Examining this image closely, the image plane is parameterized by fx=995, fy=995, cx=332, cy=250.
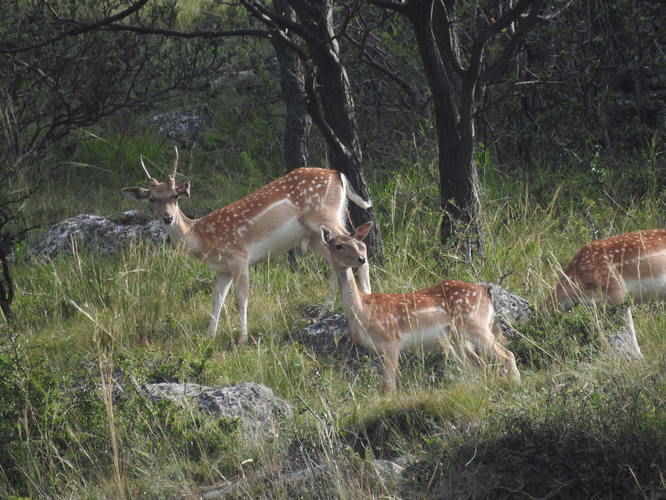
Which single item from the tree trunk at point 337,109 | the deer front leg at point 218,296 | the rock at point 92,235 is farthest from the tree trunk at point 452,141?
the rock at point 92,235

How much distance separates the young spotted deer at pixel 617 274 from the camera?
659cm

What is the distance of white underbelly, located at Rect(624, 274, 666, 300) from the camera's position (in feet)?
A: 21.7

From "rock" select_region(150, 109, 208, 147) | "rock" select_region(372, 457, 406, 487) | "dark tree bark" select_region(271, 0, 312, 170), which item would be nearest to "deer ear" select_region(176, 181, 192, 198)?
"dark tree bark" select_region(271, 0, 312, 170)

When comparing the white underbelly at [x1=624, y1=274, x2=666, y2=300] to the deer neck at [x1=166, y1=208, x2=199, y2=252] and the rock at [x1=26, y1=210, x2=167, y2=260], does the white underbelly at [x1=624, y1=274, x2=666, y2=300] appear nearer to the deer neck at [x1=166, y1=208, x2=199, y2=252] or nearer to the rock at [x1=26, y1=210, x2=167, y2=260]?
the deer neck at [x1=166, y1=208, x2=199, y2=252]

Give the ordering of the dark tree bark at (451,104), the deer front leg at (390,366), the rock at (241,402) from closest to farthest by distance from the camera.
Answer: the rock at (241,402) → the deer front leg at (390,366) → the dark tree bark at (451,104)

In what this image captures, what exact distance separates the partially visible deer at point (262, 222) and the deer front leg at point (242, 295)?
4cm

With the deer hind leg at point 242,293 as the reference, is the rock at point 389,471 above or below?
below

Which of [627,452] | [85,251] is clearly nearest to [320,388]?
[627,452]

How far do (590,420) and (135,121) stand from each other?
1083 cm

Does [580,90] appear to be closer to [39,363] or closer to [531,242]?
[531,242]

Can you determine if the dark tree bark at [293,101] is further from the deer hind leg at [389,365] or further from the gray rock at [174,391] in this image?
the gray rock at [174,391]

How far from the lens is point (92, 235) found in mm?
10578

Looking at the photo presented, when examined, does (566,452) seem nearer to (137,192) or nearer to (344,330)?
(344,330)

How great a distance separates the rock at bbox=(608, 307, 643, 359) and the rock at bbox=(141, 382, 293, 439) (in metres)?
1.96
